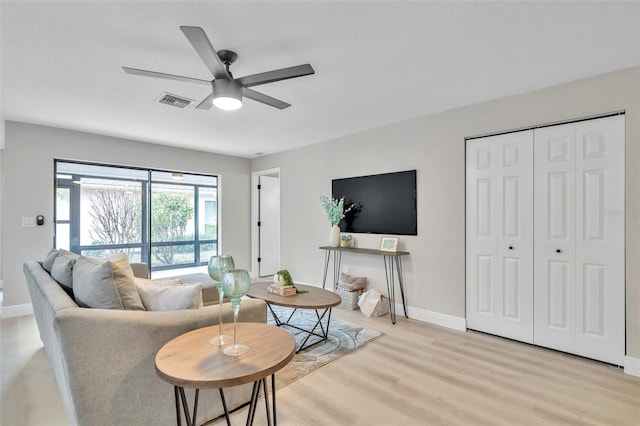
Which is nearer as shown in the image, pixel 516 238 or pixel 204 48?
pixel 204 48

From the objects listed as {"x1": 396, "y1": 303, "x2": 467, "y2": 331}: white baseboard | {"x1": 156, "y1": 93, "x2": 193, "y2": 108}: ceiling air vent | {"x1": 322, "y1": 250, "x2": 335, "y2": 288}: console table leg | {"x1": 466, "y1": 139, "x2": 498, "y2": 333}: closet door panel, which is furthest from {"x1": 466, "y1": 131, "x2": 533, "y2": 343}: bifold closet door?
{"x1": 156, "y1": 93, "x2": 193, "y2": 108}: ceiling air vent

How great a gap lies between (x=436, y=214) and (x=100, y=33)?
11.3 feet

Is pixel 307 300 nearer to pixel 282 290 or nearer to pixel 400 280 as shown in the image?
pixel 282 290

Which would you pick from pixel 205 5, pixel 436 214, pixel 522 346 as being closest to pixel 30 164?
pixel 205 5

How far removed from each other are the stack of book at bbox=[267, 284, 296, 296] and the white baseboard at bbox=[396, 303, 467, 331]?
1632mm

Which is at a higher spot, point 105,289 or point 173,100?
point 173,100

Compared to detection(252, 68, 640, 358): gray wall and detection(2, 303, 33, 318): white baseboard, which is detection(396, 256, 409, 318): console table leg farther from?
detection(2, 303, 33, 318): white baseboard

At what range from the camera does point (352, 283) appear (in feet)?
14.1

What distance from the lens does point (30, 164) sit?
4.04 m

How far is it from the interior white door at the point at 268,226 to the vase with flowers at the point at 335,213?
2.08 m

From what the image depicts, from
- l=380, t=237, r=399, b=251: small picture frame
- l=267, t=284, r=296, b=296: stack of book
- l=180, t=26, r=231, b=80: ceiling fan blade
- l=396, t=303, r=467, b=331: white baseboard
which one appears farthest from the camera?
l=380, t=237, r=399, b=251: small picture frame

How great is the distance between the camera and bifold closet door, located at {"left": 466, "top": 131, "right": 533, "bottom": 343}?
3029 mm

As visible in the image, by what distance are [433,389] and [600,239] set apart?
1.92 m

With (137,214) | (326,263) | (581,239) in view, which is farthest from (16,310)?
(581,239)
